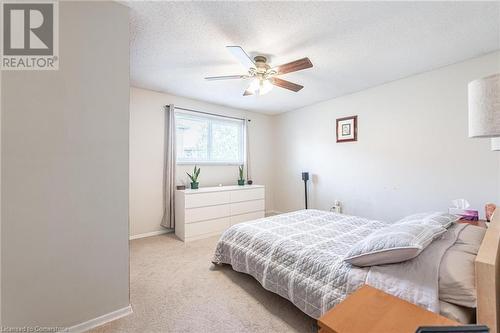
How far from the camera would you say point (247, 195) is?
402 centimetres

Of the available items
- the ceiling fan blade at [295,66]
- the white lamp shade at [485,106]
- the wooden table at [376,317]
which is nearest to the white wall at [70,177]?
the ceiling fan blade at [295,66]

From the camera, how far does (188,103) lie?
12.7ft

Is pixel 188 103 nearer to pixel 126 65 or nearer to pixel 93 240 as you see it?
pixel 126 65

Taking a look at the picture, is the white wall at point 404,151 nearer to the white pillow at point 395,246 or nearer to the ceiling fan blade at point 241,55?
the white pillow at point 395,246

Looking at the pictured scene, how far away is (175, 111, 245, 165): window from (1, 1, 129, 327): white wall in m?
2.17

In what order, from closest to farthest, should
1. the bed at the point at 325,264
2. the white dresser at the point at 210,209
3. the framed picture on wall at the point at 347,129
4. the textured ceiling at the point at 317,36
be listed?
the bed at the point at 325,264 < the textured ceiling at the point at 317,36 < the white dresser at the point at 210,209 < the framed picture on wall at the point at 347,129

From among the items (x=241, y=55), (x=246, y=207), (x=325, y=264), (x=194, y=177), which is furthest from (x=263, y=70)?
(x=246, y=207)

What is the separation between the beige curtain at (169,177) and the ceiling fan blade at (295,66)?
2.15 metres

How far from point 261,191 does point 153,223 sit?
80.2 inches

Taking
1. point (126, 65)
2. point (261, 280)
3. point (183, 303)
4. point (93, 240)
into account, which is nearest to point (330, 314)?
point (261, 280)

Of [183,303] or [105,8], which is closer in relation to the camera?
[105,8]

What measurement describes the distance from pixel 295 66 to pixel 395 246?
1722mm

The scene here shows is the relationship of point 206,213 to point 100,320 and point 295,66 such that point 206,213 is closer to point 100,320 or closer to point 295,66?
point 100,320

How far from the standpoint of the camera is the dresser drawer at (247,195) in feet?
12.6
